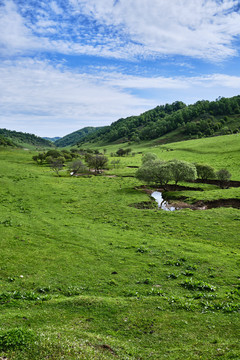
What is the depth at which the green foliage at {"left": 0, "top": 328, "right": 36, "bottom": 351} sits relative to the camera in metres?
9.01

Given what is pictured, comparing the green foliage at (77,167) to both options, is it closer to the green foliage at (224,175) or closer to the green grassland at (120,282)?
the green grassland at (120,282)

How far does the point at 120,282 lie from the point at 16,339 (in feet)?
34.7

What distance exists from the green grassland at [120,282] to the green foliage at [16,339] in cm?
17

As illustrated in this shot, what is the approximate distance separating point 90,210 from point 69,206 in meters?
4.99

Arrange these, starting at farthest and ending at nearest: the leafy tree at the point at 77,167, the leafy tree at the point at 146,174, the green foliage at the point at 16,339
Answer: the leafy tree at the point at 77,167
the leafy tree at the point at 146,174
the green foliage at the point at 16,339

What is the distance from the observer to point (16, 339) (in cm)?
913

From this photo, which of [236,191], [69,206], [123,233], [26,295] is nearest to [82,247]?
[123,233]

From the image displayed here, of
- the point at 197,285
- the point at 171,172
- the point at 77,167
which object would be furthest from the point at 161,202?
the point at 77,167

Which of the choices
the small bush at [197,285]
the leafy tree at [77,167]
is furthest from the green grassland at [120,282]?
the leafy tree at [77,167]

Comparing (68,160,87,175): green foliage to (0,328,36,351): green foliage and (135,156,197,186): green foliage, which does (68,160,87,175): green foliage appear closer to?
(135,156,197,186): green foliage

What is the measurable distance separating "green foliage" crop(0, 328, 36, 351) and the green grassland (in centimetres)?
17

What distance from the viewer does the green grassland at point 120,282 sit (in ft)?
35.4

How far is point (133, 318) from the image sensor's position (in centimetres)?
1338

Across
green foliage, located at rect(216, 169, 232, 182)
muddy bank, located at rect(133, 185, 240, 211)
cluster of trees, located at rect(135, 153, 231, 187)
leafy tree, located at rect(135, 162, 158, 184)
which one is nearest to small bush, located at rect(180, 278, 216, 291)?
muddy bank, located at rect(133, 185, 240, 211)
